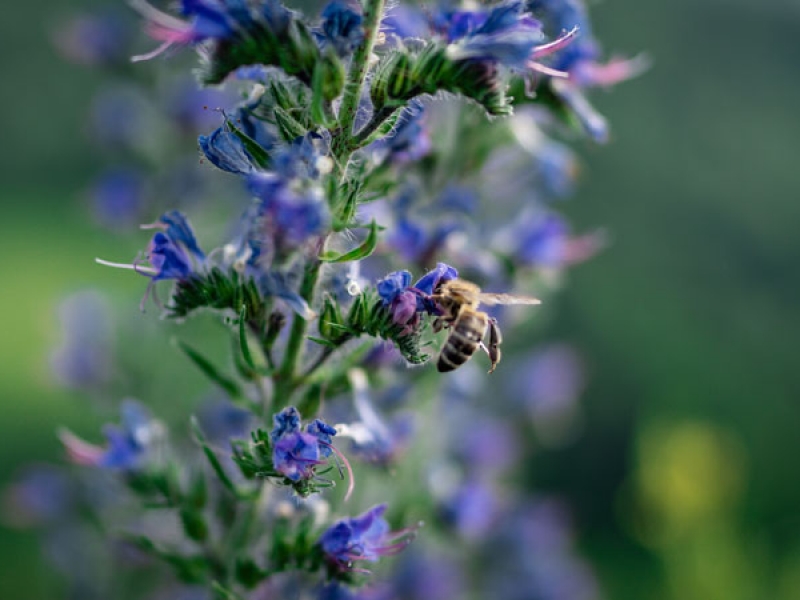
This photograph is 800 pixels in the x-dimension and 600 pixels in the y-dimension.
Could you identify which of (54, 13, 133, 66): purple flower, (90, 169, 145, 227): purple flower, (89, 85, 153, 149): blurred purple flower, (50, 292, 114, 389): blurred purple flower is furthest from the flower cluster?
(54, 13, 133, 66): purple flower

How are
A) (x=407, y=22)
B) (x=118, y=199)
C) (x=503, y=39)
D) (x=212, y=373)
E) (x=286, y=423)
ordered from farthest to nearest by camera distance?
(x=118, y=199), (x=407, y=22), (x=212, y=373), (x=286, y=423), (x=503, y=39)

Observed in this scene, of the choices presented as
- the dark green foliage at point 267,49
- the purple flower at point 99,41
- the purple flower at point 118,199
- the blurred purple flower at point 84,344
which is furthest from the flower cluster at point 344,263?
the purple flower at point 99,41

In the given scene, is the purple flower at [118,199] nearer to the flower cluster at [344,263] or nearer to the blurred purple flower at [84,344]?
the blurred purple flower at [84,344]

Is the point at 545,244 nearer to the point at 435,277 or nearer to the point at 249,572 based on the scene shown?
the point at 435,277

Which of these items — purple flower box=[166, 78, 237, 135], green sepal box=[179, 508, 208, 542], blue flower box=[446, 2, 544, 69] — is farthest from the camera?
purple flower box=[166, 78, 237, 135]

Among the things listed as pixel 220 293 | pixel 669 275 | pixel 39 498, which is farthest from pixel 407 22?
pixel 669 275

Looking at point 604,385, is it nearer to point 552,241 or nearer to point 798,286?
point 798,286

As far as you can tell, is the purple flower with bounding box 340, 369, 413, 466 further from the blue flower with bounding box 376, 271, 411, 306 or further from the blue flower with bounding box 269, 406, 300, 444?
the blue flower with bounding box 376, 271, 411, 306

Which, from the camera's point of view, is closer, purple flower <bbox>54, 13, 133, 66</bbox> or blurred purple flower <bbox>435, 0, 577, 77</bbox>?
blurred purple flower <bbox>435, 0, 577, 77</bbox>
